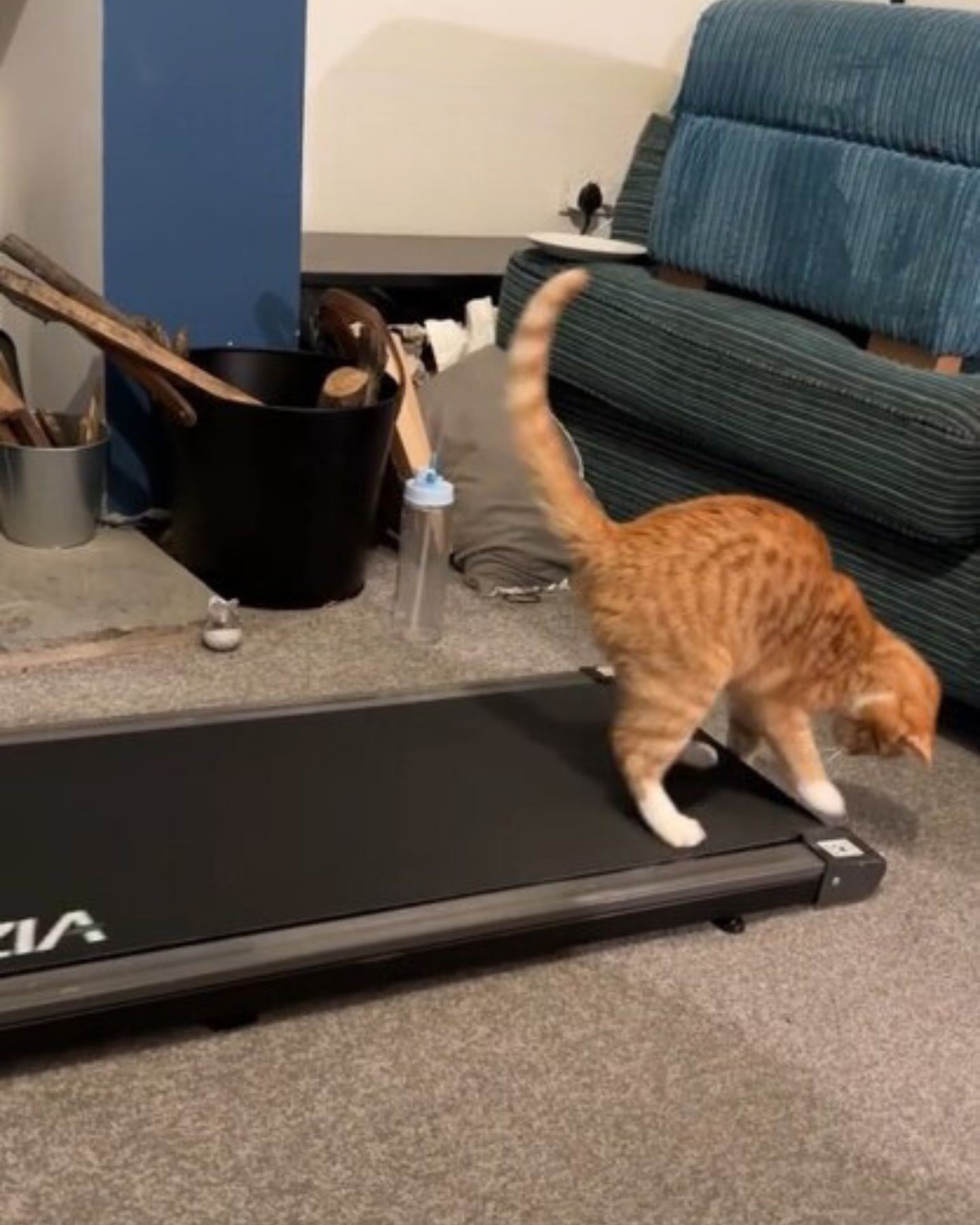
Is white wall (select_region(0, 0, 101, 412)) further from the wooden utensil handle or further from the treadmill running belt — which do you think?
the treadmill running belt

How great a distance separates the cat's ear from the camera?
5.89 feet

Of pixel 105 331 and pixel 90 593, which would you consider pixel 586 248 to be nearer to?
pixel 105 331

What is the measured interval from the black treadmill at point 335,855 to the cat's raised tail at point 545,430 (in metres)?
0.35

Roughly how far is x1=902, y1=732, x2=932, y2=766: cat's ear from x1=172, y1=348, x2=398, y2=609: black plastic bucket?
101 centimetres

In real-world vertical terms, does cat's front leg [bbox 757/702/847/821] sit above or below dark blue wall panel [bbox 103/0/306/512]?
below

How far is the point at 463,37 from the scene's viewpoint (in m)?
3.26

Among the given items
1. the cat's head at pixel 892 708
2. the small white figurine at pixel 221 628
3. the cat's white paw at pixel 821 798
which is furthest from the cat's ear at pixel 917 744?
the small white figurine at pixel 221 628

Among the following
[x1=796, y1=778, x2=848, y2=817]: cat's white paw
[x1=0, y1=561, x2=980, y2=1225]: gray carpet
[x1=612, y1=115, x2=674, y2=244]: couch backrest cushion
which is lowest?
[x1=0, y1=561, x2=980, y2=1225]: gray carpet

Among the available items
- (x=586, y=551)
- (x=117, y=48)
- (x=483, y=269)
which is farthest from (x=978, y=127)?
(x=117, y=48)

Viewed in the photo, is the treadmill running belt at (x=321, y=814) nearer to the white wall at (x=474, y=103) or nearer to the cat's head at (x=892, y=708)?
the cat's head at (x=892, y=708)

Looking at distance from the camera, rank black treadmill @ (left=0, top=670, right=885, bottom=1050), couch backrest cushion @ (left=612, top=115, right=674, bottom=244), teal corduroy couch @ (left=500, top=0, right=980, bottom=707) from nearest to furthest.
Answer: black treadmill @ (left=0, top=670, right=885, bottom=1050), teal corduroy couch @ (left=500, top=0, right=980, bottom=707), couch backrest cushion @ (left=612, top=115, right=674, bottom=244)

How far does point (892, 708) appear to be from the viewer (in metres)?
1.79

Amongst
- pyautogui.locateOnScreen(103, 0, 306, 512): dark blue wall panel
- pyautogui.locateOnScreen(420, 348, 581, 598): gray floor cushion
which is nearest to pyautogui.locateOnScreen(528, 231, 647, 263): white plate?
pyautogui.locateOnScreen(420, 348, 581, 598): gray floor cushion

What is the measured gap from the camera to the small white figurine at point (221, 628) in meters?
2.24
